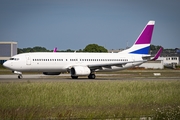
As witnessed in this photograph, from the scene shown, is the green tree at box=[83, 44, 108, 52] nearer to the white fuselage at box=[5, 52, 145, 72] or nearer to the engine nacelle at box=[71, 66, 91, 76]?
the white fuselage at box=[5, 52, 145, 72]

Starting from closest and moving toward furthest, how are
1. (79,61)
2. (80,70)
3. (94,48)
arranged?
(80,70), (79,61), (94,48)

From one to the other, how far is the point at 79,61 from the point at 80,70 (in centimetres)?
312

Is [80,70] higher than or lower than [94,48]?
lower

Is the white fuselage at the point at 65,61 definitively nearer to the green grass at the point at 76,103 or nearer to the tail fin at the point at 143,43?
the tail fin at the point at 143,43

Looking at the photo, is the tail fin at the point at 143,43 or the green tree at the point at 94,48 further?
the green tree at the point at 94,48

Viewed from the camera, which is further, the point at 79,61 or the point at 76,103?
the point at 79,61

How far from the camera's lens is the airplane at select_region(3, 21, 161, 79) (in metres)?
47.4

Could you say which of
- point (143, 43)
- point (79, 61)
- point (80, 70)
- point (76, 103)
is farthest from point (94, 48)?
point (76, 103)

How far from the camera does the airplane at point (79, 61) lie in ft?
156

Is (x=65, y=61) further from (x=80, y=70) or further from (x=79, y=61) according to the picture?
(x=80, y=70)

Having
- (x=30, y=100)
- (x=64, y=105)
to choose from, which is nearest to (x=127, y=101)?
(x=64, y=105)

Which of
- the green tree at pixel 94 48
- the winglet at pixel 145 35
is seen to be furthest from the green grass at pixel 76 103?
the green tree at pixel 94 48

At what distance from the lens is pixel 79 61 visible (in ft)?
167

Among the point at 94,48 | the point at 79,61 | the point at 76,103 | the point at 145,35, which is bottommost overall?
the point at 76,103
